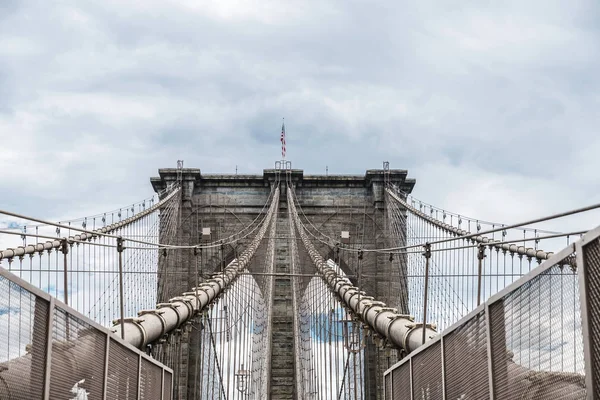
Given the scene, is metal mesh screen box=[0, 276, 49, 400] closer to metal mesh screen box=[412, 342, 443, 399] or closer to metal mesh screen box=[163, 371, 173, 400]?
metal mesh screen box=[412, 342, 443, 399]

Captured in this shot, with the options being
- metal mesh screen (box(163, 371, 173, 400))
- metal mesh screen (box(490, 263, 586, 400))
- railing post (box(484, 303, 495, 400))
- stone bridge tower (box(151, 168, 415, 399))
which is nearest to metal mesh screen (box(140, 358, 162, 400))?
metal mesh screen (box(163, 371, 173, 400))

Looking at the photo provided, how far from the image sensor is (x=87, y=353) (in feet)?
14.7

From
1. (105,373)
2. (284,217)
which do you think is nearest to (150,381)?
(105,373)

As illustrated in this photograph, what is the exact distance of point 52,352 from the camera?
391cm

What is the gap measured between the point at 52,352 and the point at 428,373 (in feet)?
8.18

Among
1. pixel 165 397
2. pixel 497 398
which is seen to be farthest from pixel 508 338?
pixel 165 397

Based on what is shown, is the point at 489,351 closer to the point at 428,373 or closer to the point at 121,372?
the point at 428,373

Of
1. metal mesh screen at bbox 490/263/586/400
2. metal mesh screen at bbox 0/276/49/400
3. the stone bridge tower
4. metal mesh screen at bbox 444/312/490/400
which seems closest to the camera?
metal mesh screen at bbox 490/263/586/400

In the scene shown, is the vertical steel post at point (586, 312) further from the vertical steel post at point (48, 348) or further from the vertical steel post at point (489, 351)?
the vertical steel post at point (48, 348)

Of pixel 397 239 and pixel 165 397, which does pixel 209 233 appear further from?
pixel 165 397

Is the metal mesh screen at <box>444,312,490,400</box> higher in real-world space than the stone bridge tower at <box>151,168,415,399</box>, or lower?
lower

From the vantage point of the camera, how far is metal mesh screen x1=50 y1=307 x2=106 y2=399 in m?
3.98

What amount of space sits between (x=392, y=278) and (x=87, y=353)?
20.2 m

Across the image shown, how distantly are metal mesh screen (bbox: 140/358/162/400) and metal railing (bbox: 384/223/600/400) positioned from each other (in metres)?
2.25
